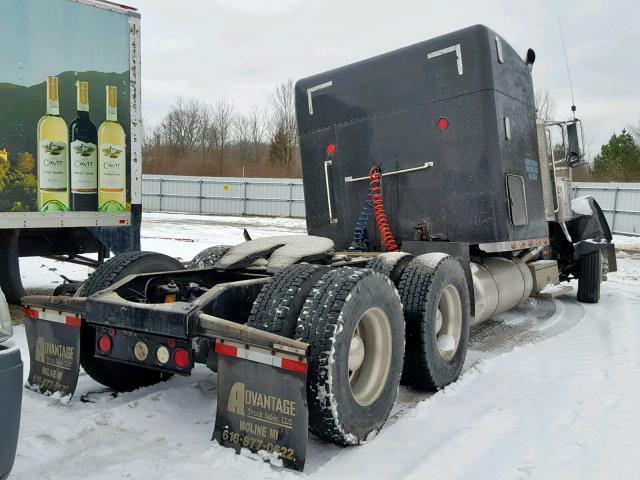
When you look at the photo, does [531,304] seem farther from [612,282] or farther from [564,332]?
[612,282]

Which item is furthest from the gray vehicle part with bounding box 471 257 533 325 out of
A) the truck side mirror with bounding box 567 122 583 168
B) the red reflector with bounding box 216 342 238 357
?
the red reflector with bounding box 216 342 238 357

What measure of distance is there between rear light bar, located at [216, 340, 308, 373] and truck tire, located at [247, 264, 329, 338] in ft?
0.63

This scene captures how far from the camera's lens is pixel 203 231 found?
766 inches

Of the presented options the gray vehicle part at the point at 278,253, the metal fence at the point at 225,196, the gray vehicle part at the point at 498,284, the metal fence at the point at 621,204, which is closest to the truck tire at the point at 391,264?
the gray vehicle part at the point at 278,253

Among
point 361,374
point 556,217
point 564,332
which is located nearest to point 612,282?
point 556,217

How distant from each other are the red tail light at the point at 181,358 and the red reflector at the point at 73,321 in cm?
77

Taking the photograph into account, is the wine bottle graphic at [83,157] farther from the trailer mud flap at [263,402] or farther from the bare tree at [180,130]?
the bare tree at [180,130]

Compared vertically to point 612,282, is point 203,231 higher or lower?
higher

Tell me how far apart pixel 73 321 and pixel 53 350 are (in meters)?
0.30

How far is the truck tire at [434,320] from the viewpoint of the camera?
4047 millimetres

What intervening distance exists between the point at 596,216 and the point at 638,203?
610 inches

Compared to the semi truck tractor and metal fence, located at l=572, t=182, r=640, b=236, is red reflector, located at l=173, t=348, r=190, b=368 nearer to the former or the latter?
the semi truck tractor

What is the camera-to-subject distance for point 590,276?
813 cm

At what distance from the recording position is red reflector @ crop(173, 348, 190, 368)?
3.06 m
